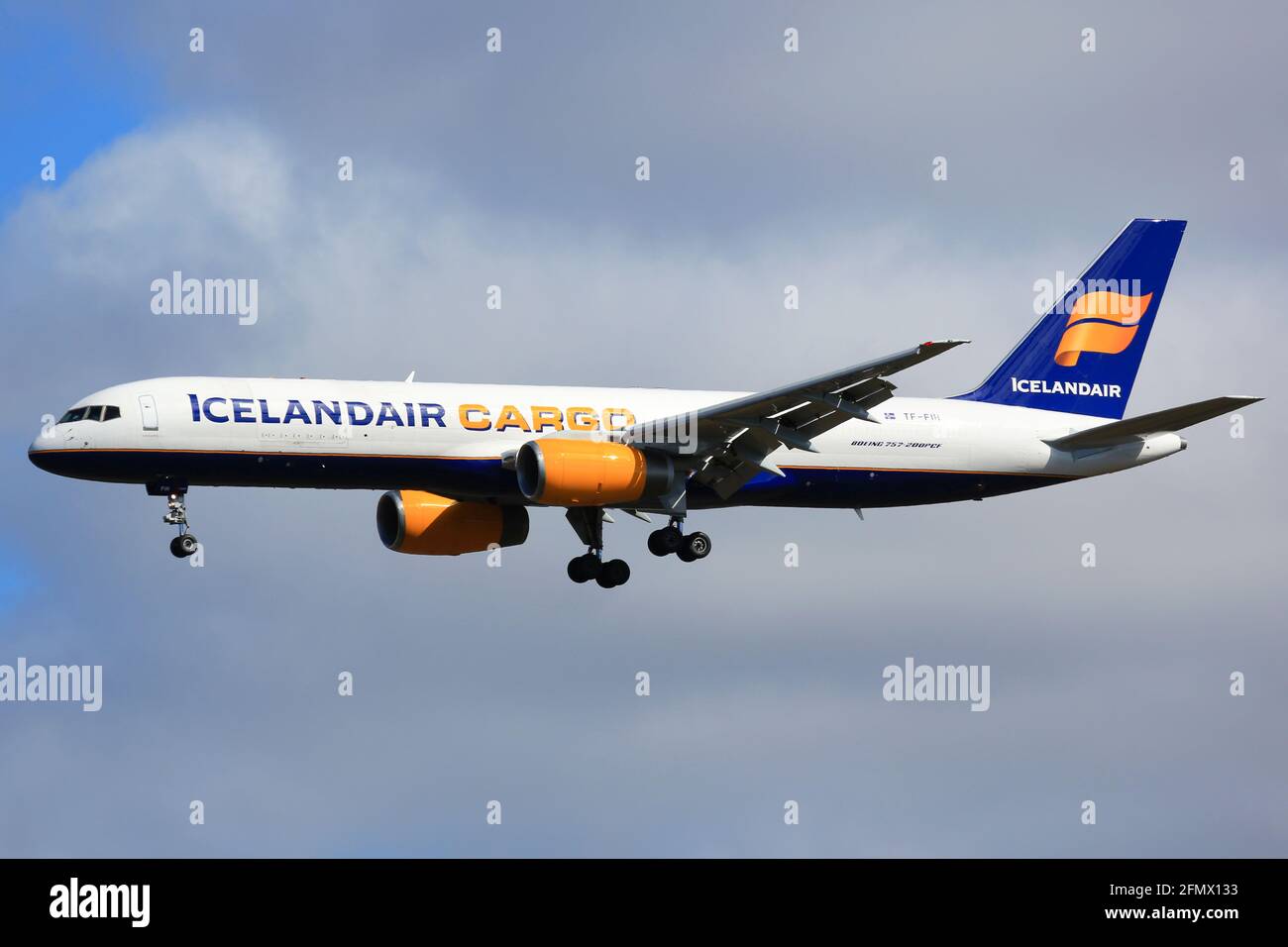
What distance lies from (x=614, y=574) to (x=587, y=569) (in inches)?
30.7

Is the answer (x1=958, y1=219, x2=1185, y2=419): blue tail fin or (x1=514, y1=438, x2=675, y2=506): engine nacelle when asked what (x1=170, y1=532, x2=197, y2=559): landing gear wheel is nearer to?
(x1=514, y1=438, x2=675, y2=506): engine nacelle

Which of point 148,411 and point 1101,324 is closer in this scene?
point 148,411

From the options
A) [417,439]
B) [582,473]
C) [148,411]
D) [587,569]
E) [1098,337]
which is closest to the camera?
[148,411]

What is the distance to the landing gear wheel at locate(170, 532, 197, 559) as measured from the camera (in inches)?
2003

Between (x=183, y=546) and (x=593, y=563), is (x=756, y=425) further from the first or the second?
(x=183, y=546)

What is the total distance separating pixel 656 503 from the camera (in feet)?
175

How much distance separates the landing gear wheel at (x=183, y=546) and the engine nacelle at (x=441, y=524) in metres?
6.79

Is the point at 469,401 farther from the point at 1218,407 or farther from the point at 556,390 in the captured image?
the point at 1218,407

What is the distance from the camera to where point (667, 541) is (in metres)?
54.7

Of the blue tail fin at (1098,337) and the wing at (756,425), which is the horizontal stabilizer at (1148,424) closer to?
the blue tail fin at (1098,337)

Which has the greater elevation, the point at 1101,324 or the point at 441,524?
the point at 1101,324

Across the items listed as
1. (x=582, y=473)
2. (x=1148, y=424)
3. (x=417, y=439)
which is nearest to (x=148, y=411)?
(x=417, y=439)

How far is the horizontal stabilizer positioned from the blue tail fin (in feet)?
6.20

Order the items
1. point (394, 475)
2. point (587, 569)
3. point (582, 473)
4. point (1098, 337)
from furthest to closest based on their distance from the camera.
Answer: point (1098, 337) < point (587, 569) < point (394, 475) < point (582, 473)
